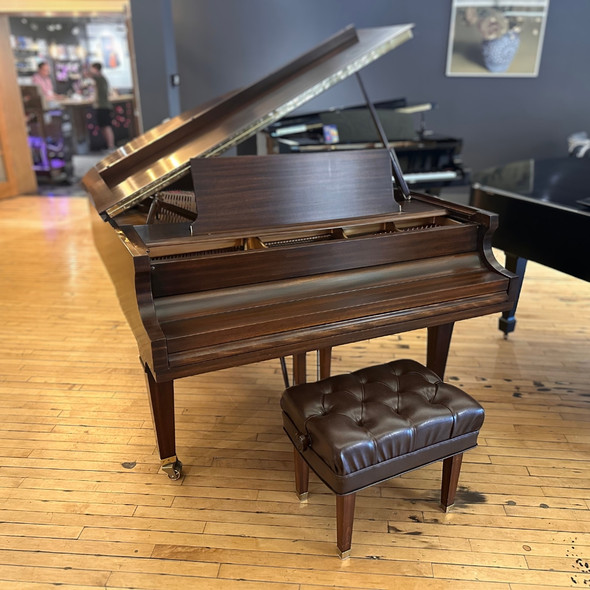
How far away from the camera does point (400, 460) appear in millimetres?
1617

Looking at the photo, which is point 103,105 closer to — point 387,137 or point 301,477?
point 387,137

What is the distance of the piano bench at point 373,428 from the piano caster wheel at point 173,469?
0.53 m

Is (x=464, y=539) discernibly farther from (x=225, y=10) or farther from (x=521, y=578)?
(x=225, y=10)

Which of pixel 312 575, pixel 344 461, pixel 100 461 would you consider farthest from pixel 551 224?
pixel 100 461

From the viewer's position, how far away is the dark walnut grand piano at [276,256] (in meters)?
1.70

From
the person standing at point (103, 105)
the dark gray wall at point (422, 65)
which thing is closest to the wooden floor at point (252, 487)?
the dark gray wall at point (422, 65)

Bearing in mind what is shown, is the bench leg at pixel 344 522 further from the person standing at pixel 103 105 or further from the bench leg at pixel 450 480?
the person standing at pixel 103 105

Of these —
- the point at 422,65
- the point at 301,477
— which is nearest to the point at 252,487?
the point at 301,477

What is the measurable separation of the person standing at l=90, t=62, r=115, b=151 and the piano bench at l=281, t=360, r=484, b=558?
8.42m

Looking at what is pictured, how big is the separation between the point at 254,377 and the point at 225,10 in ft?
16.5

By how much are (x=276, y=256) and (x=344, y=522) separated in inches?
35.7

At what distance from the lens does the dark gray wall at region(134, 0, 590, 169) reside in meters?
5.84

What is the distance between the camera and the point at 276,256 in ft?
5.97

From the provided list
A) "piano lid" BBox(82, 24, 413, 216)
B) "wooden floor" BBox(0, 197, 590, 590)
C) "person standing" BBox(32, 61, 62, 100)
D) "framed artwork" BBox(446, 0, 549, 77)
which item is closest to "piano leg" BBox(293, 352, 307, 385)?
"wooden floor" BBox(0, 197, 590, 590)
